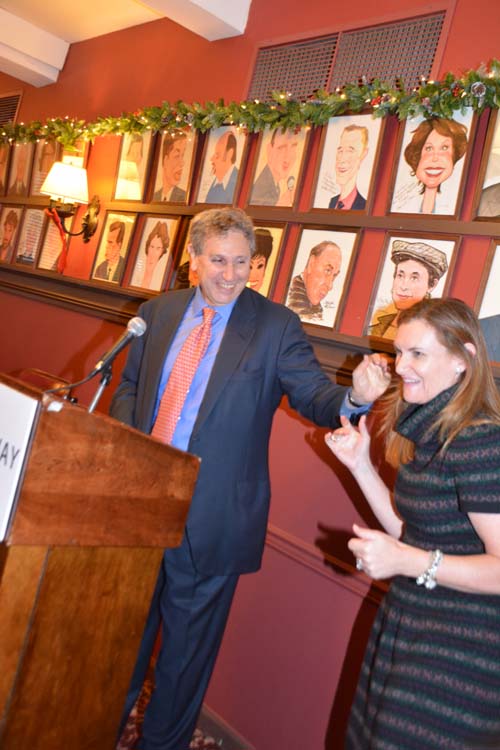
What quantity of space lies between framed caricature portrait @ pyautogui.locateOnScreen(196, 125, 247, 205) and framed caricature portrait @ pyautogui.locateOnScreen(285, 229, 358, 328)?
0.62m

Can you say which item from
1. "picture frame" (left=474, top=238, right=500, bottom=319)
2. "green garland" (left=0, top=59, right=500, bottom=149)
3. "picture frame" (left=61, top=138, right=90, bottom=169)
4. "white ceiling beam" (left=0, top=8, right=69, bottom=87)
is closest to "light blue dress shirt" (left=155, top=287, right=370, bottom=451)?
"picture frame" (left=474, top=238, right=500, bottom=319)

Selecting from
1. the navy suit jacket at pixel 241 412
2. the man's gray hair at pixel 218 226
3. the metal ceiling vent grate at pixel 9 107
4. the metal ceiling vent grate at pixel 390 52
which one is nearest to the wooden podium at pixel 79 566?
the navy suit jacket at pixel 241 412

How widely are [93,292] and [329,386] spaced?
8.06 ft

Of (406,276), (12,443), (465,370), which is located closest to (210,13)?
(406,276)

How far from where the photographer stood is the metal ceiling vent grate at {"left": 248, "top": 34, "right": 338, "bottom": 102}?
3211 millimetres

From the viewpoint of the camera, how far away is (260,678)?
3.00 meters

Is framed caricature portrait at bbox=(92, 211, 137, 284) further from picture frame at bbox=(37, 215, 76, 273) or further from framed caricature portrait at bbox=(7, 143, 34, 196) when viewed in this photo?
framed caricature portrait at bbox=(7, 143, 34, 196)

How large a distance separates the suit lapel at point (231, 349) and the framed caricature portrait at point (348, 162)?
734 mm

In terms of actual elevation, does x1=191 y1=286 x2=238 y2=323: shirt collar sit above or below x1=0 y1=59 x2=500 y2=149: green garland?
below

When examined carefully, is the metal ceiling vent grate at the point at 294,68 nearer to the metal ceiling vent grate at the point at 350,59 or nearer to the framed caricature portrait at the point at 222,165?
the metal ceiling vent grate at the point at 350,59

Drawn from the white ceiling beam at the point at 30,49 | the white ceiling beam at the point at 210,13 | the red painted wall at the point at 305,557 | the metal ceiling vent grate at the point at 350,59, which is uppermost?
the white ceiling beam at the point at 30,49

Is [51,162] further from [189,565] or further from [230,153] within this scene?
[189,565]

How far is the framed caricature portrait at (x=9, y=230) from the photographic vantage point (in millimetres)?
5305

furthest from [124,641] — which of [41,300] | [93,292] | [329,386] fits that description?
[41,300]
